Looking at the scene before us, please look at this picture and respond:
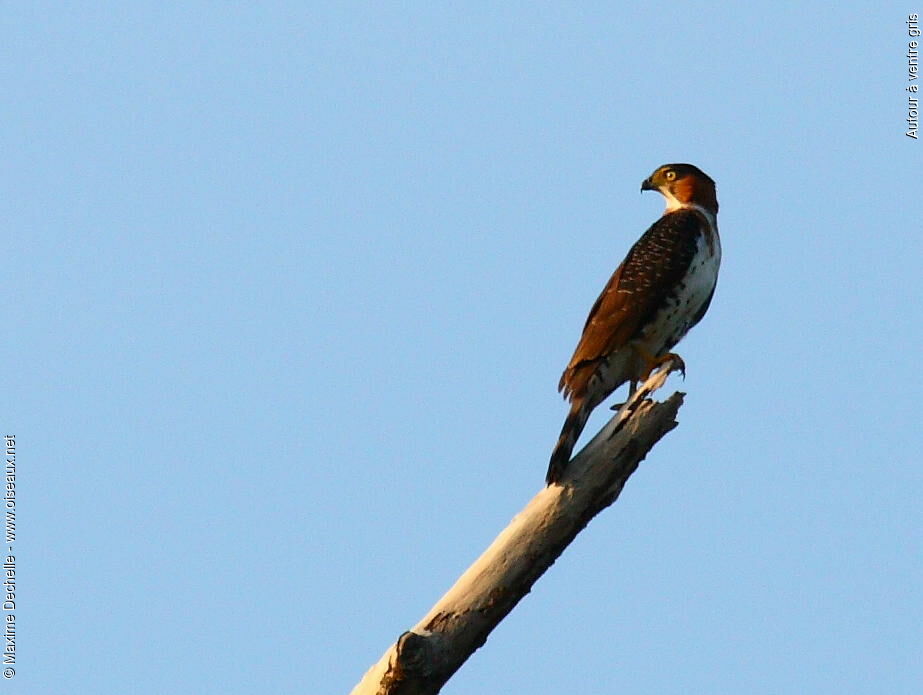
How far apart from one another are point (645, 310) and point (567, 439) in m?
1.57

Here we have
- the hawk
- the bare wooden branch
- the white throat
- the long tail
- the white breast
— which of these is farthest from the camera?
the white throat

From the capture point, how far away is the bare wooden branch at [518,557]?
540 cm

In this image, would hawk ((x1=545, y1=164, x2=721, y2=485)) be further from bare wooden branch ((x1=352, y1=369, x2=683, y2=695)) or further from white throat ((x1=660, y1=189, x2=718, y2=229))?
bare wooden branch ((x1=352, y1=369, x2=683, y2=695))

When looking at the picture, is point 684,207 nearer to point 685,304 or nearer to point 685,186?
point 685,186

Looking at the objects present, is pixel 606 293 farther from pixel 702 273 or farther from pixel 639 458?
pixel 639 458

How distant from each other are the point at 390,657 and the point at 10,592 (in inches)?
188

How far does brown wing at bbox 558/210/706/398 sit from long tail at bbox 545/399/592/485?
15 centimetres

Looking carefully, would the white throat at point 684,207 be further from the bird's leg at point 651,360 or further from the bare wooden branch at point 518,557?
the bare wooden branch at point 518,557

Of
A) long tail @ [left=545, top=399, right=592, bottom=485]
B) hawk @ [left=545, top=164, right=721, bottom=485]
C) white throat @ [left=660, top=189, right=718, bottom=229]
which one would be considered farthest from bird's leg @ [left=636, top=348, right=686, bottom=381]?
white throat @ [left=660, top=189, right=718, bottom=229]

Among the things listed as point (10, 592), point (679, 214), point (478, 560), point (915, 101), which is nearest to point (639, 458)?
point (478, 560)

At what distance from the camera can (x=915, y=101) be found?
1141 centimetres

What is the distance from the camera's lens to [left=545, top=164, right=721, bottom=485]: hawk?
7.86 meters

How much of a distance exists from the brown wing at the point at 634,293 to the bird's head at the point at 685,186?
0.75 metres

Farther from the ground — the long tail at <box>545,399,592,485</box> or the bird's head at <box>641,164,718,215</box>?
the bird's head at <box>641,164,718,215</box>
